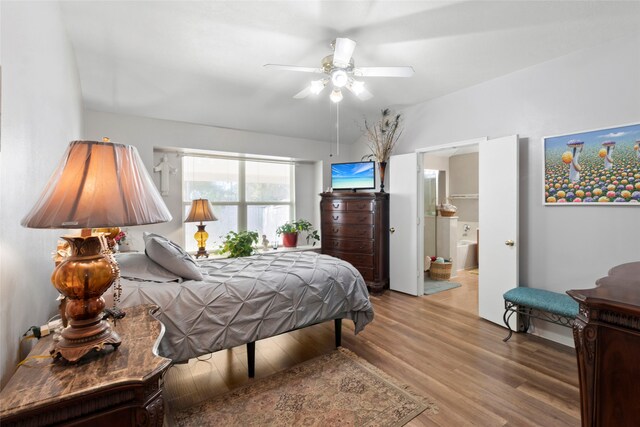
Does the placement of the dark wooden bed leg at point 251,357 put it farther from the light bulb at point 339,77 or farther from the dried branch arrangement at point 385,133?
the dried branch arrangement at point 385,133

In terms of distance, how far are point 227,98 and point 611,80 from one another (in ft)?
12.4

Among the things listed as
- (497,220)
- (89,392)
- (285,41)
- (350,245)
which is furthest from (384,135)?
(89,392)

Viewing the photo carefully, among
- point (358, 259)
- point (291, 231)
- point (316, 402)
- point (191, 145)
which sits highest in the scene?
point (191, 145)

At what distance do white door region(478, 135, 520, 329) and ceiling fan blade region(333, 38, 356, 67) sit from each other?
195 cm

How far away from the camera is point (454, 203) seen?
6398 mm

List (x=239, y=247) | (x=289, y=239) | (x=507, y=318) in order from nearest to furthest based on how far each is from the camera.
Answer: (x=507, y=318)
(x=239, y=247)
(x=289, y=239)

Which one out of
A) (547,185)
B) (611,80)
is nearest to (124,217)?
(547,185)

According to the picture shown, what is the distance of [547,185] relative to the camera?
2846 millimetres

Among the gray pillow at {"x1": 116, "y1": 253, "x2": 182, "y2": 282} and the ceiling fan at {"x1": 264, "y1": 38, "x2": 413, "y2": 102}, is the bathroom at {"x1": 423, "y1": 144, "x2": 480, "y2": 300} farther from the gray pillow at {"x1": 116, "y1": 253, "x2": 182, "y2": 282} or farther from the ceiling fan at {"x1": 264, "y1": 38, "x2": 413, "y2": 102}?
the gray pillow at {"x1": 116, "y1": 253, "x2": 182, "y2": 282}

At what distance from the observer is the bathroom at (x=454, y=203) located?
5375 millimetres

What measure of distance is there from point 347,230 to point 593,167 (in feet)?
9.18

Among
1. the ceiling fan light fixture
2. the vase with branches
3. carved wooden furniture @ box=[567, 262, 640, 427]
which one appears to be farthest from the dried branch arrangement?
carved wooden furniture @ box=[567, 262, 640, 427]

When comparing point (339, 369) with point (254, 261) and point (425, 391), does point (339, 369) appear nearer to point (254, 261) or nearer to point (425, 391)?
point (425, 391)

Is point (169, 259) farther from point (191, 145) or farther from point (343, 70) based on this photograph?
point (191, 145)
